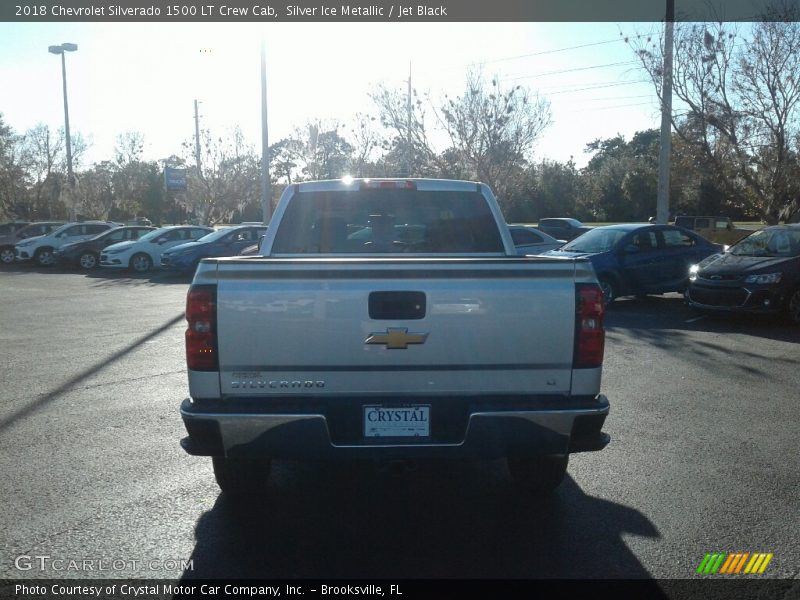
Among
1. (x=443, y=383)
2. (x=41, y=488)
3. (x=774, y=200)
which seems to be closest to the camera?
(x=443, y=383)

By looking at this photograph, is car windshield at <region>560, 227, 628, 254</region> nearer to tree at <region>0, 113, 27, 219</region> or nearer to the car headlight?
the car headlight

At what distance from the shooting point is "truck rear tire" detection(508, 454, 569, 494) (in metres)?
4.89

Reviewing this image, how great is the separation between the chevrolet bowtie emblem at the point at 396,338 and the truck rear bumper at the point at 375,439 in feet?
1.09

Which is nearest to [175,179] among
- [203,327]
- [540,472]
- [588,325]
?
[540,472]

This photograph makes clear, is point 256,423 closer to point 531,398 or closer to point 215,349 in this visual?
point 215,349

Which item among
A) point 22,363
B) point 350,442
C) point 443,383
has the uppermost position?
point 443,383

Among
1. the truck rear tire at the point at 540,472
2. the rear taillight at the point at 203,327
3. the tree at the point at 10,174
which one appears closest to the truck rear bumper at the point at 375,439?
the rear taillight at the point at 203,327

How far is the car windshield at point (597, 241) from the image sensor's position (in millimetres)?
15312

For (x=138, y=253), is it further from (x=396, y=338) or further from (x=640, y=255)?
(x=396, y=338)

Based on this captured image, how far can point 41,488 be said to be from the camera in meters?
5.19

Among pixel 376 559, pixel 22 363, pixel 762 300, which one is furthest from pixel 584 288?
pixel 762 300

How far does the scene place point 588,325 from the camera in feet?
13.4

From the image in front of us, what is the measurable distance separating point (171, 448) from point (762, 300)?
979cm

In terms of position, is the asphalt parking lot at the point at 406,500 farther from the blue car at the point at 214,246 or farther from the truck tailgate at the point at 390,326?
the blue car at the point at 214,246
